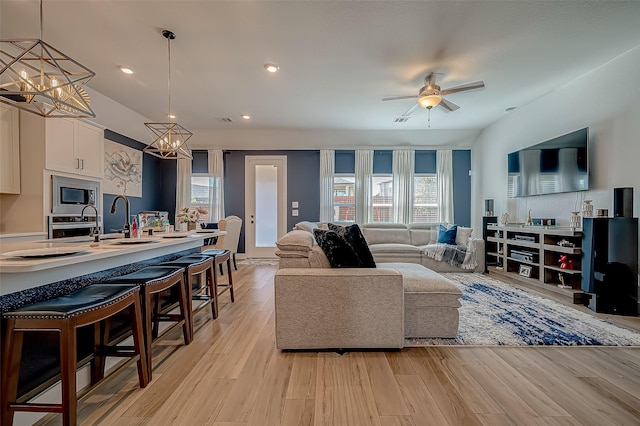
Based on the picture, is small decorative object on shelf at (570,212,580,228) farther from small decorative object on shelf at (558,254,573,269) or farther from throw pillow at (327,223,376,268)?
throw pillow at (327,223,376,268)

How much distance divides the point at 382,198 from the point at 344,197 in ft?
3.01

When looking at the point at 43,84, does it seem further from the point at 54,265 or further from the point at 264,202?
the point at 264,202

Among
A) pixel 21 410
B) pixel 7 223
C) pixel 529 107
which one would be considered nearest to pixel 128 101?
pixel 7 223

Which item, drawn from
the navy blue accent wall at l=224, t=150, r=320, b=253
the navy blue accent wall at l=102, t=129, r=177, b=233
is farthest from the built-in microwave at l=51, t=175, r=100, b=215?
the navy blue accent wall at l=224, t=150, r=320, b=253

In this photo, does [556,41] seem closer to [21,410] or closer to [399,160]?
[399,160]

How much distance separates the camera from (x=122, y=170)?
16.8 feet

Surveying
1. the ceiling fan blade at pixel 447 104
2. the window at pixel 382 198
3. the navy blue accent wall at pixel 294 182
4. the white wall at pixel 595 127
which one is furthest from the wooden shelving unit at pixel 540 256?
the navy blue accent wall at pixel 294 182

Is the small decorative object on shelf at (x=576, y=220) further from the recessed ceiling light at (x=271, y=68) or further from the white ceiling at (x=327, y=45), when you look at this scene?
the recessed ceiling light at (x=271, y=68)

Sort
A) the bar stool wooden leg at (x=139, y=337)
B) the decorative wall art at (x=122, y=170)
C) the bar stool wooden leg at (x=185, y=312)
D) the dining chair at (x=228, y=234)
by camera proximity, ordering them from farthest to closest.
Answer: the decorative wall art at (x=122, y=170)
the dining chair at (x=228, y=234)
the bar stool wooden leg at (x=185, y=312)
the bar stool wooden leg at (x=139, y=337)

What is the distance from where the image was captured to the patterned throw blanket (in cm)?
466

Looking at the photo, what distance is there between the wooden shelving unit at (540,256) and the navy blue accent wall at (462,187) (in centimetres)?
168

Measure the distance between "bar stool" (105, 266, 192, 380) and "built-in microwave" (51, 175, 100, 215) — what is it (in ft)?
7.39

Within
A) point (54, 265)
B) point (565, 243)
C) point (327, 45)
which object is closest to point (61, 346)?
point (54, 265)

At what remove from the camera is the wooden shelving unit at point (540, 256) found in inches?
129
